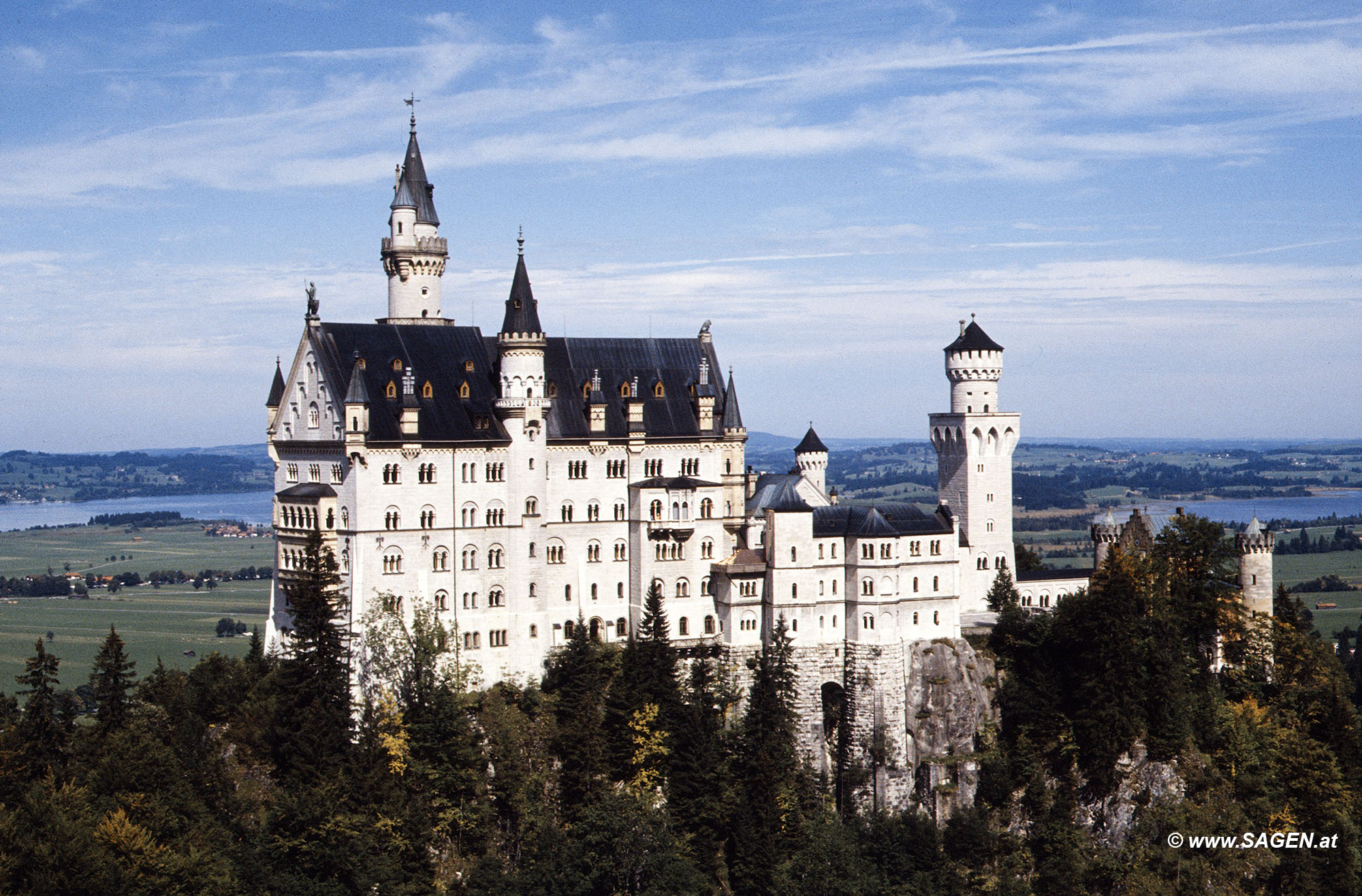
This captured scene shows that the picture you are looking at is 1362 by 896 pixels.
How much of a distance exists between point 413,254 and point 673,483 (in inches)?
856

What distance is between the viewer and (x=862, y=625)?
315ft

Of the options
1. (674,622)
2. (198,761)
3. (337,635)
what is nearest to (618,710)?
(674,622)

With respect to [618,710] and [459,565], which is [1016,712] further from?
[459,565]

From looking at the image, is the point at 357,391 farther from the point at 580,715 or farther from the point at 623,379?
the point at 580,715

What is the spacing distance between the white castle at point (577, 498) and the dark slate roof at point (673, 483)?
154 mm

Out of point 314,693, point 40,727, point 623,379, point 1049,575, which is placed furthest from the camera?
point 1049,575

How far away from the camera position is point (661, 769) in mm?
89375

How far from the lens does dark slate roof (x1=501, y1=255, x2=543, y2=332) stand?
93125mm

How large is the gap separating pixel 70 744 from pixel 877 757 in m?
45.5

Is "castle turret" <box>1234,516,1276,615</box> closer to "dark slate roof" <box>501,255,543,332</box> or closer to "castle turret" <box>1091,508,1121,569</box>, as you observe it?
"castle turret" <box>1091,508,1121,569</box>

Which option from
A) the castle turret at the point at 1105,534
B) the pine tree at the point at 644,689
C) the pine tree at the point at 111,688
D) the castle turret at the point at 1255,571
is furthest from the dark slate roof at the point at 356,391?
the castle turret at the point at 1255,571

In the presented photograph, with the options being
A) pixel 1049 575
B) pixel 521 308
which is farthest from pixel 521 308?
pixel 1049 575

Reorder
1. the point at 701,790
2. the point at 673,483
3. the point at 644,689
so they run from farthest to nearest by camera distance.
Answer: the point at 673,483 < the point at 644,689 < the point at 701,790

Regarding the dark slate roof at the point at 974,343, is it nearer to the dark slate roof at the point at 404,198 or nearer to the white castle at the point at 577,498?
the white castle at the point at 577,498
